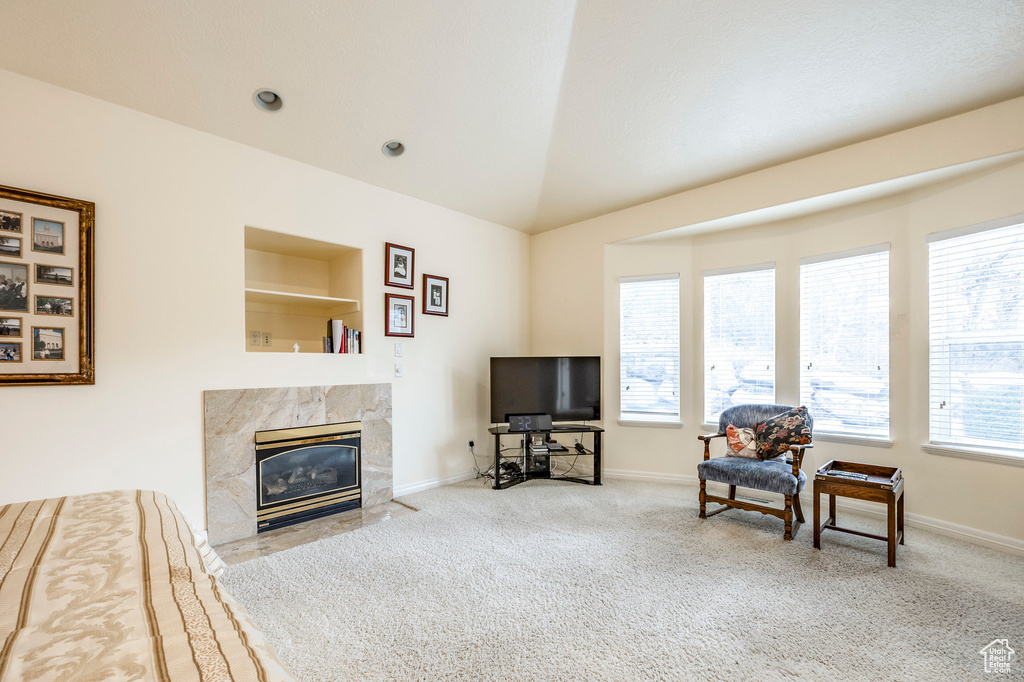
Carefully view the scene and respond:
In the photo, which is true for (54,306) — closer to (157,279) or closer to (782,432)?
(157,279)

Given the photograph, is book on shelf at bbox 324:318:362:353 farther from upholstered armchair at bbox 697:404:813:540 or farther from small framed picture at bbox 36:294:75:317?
upholstered armchair at bbox 697:404:813:540

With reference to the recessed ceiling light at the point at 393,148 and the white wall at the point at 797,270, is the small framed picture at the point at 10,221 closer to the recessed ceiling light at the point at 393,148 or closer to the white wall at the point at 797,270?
the recessed ceiling light at the point at 393,148

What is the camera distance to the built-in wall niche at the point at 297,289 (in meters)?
3.75

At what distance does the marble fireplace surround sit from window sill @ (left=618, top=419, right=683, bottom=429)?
2.68 m

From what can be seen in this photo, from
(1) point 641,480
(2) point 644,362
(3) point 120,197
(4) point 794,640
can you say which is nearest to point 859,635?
(4) point 794,640

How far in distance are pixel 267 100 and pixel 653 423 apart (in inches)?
170

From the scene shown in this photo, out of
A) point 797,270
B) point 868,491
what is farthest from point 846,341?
point 868,491

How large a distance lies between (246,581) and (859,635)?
10.3 feet

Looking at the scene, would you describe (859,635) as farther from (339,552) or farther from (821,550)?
(339,552)

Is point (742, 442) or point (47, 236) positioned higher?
point (47, 236)

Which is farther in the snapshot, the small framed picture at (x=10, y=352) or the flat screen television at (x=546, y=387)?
the flat screen television at (x=546, y=387)

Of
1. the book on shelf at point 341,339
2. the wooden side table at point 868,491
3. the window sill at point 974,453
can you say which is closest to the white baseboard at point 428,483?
the book on shelf at point 341,339

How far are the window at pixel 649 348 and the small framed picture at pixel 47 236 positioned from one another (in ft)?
14.6

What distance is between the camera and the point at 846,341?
380cm
